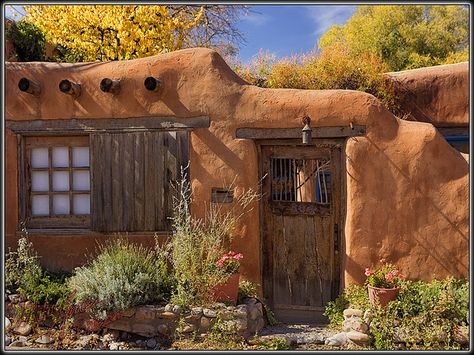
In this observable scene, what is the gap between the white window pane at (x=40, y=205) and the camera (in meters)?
6.73

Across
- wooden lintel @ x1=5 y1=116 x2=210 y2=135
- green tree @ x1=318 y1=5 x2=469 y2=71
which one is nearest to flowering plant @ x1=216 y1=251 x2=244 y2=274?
wooden lintel @ x1=5 y1=116 x2=210 y2=135

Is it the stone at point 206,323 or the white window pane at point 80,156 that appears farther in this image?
the white window pane at point 80,156

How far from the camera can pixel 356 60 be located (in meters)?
11.0

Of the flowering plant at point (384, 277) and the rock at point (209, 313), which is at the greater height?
the flowering plant at point (384, 277)

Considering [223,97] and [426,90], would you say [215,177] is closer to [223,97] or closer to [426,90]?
[223,97]

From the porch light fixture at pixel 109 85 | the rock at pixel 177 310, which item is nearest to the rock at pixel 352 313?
the rock at pixel 177 310

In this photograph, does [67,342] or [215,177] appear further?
[215,177]

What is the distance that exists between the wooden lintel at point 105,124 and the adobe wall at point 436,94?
597 centimetres

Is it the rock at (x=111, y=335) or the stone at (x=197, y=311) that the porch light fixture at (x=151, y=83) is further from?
the rock at (x=111, y=335)

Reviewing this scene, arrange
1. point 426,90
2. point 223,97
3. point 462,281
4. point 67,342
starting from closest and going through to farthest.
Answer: point 67,342
point 462,281
point 223,97
point 426,90

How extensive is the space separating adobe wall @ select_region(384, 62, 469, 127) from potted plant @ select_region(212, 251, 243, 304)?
6450 mm

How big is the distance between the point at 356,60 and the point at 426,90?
196cm

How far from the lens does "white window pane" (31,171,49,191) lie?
22.0 ft

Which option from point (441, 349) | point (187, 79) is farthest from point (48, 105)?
point (441, 349)
